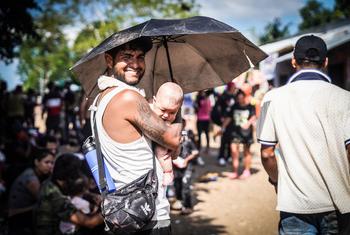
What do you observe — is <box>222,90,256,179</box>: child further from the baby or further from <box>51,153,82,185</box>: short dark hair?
the baby

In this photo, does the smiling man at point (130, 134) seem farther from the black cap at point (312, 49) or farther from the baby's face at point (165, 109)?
the black cap at point (312, 49)

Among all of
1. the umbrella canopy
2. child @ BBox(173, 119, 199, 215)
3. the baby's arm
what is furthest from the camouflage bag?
child @ BBox(173, 119, 199, 215)

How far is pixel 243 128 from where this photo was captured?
26.5 ft

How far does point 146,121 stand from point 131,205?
1.57 feet

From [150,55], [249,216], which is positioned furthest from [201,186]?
[150,55]

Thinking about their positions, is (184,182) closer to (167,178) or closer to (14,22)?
(167,178)

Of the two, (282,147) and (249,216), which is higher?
(282,147)

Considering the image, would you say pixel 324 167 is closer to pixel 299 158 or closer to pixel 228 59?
pixel 299 158

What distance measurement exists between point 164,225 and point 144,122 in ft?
2.12

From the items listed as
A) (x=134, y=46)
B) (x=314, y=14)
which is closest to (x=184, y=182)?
(x=134, y=46)

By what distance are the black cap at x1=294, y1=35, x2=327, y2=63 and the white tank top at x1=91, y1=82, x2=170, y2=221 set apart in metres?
1.30

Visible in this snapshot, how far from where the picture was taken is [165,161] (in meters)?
2.38

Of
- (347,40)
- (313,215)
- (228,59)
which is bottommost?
(313,215)

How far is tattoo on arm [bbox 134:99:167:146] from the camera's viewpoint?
2.18 m
